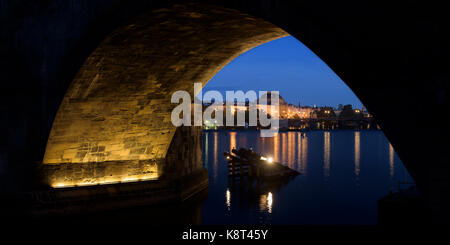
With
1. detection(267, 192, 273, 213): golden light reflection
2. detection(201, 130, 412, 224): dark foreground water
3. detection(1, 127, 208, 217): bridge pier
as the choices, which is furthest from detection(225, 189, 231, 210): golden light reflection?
detection(267, 192, 273, 213): golden light reflection

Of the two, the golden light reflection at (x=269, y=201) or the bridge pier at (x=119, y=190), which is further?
the golden light reflection at (x=269, y=201)

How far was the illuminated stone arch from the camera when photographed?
23.7 feet

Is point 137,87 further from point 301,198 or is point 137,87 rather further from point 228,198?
point 301,198

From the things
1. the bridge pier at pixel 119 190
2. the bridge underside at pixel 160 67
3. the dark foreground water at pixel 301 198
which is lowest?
the dark foreground water at pixel 301 198

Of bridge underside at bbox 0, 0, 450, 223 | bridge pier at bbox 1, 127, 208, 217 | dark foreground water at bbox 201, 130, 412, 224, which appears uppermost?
bridge underside at bbox 0, 0, 450, 223

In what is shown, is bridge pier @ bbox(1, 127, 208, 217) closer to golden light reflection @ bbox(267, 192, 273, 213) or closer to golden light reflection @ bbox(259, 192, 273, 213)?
golden light reflection @ bbox(259, 192, 273, 213)

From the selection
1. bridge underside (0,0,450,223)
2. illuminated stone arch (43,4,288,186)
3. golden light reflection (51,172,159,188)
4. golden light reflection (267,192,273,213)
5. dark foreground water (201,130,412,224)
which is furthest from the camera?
golden light reflection (267,192,273,213)

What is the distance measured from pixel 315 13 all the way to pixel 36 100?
8.69 meters

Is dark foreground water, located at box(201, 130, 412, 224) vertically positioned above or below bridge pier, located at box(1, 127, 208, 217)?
below

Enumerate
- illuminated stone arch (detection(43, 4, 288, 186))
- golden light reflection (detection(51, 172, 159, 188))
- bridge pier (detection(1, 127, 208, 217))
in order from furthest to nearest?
1. golden light reflection (detection(51, 172, 159, 188))
2. bridge pier (detection(1, 127, 208, 217))
3. illuminated stone arch (detection(43, 4, 288, 186))

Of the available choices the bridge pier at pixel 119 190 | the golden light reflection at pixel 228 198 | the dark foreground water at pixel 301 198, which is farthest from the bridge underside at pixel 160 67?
the golden light reflection at pixel 228 198

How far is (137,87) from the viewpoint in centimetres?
1045

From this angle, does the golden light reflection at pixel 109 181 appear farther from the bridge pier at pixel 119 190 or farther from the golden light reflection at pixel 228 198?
the golden light reflection at pixel 228 198

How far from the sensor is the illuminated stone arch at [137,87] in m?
7.21
